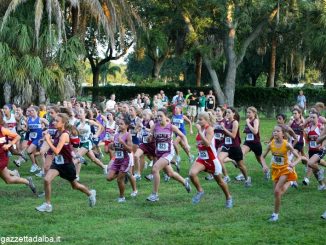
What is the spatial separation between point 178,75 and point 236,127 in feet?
161

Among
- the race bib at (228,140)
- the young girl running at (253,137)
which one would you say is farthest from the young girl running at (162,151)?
the young girl running at (253,137)

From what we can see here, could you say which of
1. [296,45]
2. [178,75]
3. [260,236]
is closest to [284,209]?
[260,236]

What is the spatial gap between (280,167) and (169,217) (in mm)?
1904

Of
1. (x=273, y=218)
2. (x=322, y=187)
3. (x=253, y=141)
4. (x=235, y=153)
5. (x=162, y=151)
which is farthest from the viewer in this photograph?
(x=253, y=141)

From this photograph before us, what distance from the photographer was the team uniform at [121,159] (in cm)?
1085

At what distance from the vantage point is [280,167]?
941 cm

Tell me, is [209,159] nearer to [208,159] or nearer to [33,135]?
[208,159]

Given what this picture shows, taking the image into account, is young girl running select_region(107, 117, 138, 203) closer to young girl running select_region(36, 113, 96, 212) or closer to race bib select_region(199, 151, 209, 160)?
young girl running select_region(36, 113, 96, 212)

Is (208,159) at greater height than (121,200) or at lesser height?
greater

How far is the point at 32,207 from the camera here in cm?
1035

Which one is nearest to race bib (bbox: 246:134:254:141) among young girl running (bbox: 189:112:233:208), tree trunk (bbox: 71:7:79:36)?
young girl running (bbox: 189:112:233:208)

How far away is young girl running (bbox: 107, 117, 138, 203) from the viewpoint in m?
10.8

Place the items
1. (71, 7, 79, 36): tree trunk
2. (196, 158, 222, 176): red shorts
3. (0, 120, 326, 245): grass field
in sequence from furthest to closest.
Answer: (71, 7, 79, 36): tree trunk
(196, 158, 222, 176): red shorts
(0, 120, 326, 245): grass field

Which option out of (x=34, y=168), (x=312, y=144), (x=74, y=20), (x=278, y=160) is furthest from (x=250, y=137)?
(x=74, y=20)
